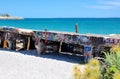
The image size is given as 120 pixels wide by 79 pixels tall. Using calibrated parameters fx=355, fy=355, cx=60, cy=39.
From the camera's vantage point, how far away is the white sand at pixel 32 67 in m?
11.6

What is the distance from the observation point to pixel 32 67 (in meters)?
13.1

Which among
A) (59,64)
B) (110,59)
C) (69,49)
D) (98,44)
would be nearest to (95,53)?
(98,44)

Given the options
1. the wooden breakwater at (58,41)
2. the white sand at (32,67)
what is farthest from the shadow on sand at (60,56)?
the white sand at (32,67)

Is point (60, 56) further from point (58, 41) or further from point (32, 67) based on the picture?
point (32, 67)

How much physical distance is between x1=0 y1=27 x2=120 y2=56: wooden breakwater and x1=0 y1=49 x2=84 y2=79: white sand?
1.01 m

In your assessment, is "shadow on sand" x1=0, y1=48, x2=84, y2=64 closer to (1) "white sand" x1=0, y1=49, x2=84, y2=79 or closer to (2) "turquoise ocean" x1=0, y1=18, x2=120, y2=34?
(1) "white sand" x1=0, y1=49, x2=84, y2=79

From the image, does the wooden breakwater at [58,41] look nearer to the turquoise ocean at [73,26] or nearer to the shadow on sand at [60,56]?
the shadow on sand at [60,56]

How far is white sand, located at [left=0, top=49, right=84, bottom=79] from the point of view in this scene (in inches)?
457

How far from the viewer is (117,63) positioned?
5.36 metres

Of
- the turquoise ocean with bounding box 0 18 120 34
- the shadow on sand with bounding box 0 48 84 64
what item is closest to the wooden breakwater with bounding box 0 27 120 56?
the shadow on sand with bounding box 0 48 84 64

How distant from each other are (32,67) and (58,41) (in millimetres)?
2954

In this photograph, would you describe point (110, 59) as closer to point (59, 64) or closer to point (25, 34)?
point (59, 64)

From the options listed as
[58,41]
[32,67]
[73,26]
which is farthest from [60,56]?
[73,26]

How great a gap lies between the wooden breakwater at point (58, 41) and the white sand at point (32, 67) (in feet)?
3.30
